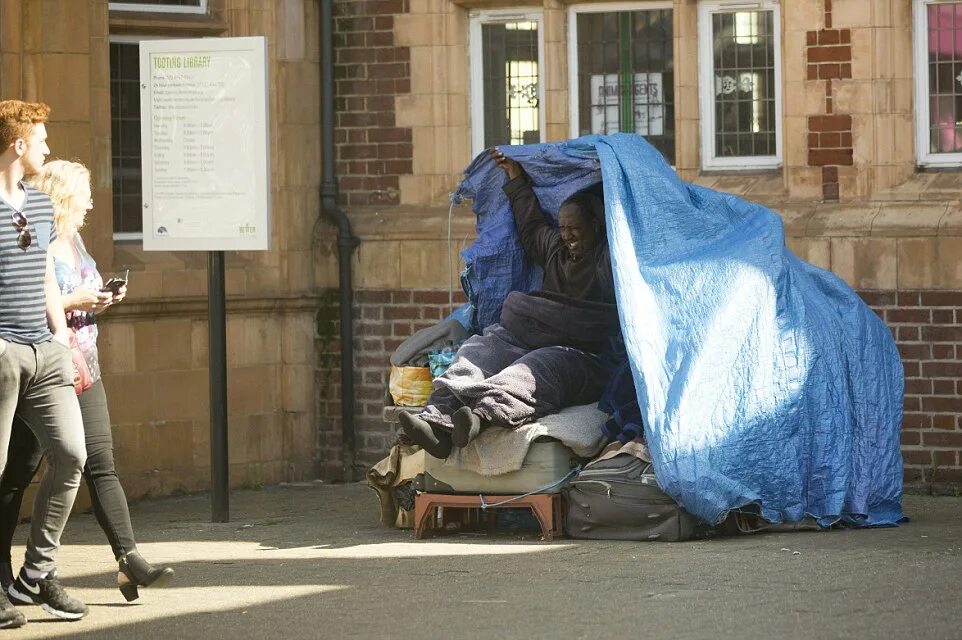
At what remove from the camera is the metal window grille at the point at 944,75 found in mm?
11086

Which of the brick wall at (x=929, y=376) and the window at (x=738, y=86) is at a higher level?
the window at (x=738, y=86)

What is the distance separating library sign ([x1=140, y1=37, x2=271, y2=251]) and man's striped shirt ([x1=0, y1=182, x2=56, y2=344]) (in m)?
2.71

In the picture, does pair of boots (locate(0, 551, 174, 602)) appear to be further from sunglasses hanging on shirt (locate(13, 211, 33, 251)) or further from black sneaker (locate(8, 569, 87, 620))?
sunglasses hanging on shirt (locate(13, 211, 33, 251))

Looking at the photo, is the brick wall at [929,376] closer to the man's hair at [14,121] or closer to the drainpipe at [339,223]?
the drainpipe at [339,223]

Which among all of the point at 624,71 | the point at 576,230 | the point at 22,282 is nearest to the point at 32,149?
the point at 22,282

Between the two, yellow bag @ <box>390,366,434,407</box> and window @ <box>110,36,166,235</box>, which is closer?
yellow bag @ <box>390,366,434,407</box>

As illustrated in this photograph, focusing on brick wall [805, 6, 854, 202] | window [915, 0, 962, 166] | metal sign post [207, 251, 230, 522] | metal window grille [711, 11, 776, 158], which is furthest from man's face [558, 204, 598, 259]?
window [915, 0, 962, 166]

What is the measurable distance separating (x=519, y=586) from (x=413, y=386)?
8.28 ft

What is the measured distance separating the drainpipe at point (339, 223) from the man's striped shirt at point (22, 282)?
5597mm

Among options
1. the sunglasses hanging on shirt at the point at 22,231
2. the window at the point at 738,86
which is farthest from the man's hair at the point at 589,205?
the sunglasses hanging on shirt at the point at 22,231

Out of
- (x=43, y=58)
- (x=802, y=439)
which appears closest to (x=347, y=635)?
(x=802, y=439)

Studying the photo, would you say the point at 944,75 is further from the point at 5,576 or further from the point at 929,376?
the point at 5,576

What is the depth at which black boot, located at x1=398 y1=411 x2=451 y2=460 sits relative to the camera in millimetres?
8742

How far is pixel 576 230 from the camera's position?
960 cm
